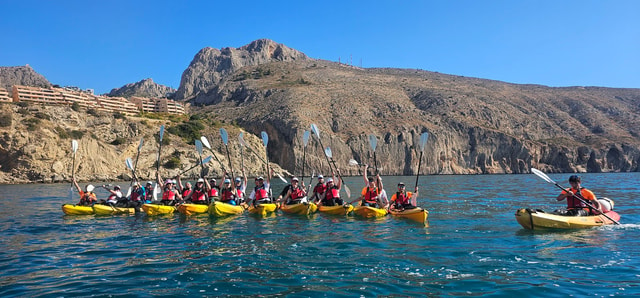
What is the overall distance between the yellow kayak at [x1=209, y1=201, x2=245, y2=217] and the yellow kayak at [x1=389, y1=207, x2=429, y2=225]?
642cm

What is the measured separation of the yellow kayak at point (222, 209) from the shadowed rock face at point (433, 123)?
51.5 metres

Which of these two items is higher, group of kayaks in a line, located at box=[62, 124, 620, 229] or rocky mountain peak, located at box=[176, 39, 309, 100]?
rocky mountain peak, located at box=[176, 39, 309, 100]

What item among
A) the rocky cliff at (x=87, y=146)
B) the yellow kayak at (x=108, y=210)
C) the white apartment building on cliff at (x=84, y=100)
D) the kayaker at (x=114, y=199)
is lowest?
the yellow kayak at (x=108, y=210)

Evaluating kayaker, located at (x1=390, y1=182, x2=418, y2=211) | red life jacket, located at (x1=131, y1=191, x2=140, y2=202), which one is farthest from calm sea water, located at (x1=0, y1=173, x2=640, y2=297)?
red life jacket, located at (x1=131, y1=191, x2=140, y2=202)

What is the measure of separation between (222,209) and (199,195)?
6.69ft

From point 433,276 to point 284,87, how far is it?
89559mm

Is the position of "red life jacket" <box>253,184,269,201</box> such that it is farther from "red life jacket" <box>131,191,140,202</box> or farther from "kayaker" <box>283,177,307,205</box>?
"red life jacket" <box>131,191,140,202</box>

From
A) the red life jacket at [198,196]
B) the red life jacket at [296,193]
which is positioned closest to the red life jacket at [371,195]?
the red life jacket at [296,193]

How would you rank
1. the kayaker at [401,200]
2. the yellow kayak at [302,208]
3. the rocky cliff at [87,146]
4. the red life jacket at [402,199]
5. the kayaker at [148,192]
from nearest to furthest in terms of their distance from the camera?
the kayaker at [401,200]
the red life jacket at [402,199]
the yellow kayak at [302,208]
the kayaker at [148,192]
the rocky cliff at [87,146]

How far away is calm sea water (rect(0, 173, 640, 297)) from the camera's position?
6.78 meters

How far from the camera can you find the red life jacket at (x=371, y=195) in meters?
16.0

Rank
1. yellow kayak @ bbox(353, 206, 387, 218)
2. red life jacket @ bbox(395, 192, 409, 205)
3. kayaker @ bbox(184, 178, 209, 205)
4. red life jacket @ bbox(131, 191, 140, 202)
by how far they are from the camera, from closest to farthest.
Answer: yellow kayak @ bbox(353, 206, 387, 218) → red life jacket @ bbox(395, 192, 409, 205) → kayaker @ bbox(184, 178, 209, 205) → red life jacket @ bbox(131, 191, 140, 202)

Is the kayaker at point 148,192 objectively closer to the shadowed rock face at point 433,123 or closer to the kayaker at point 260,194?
the kayaker at point 260,194

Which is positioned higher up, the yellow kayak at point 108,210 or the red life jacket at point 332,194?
the red life jacket at point 332,194
